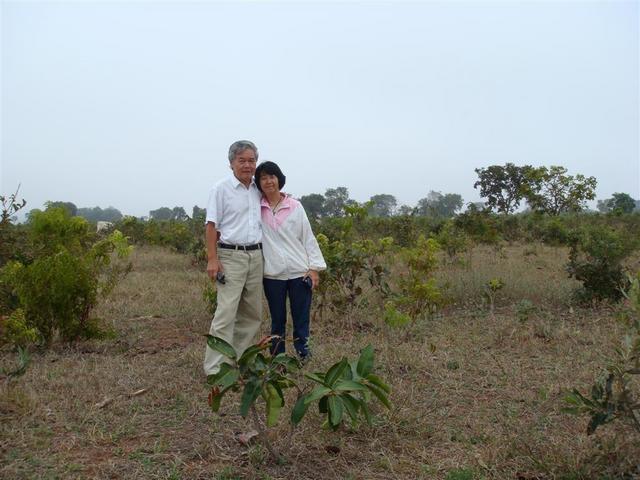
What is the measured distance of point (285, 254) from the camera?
3760 mm

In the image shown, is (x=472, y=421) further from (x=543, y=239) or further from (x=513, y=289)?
(x=543, y=239)

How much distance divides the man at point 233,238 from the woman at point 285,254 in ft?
0.29

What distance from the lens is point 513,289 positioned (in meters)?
6.64

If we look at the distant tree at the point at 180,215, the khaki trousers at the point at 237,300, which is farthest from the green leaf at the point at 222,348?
the distant tree at the point at 180,215

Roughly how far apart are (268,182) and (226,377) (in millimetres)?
1665

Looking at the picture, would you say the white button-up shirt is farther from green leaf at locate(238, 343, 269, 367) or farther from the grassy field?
green leaf at locate(238, 343, 269, 367)

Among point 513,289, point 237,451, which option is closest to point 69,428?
point 237,451

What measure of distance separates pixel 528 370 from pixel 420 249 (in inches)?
74.2

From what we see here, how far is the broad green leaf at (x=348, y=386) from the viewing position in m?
2.19

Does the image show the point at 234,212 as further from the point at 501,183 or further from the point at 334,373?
the point at 501,183

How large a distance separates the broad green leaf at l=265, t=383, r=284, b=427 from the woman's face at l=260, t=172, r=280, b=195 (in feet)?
5.29

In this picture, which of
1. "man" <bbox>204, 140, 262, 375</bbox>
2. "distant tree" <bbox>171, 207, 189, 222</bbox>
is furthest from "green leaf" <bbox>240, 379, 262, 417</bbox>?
"distant tree" <bbox>171, 207, 189, 222</bbox>

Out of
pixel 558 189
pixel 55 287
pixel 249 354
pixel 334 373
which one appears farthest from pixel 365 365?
pixel 558 189

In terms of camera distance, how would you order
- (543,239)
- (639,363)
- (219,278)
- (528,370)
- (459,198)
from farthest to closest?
(459,198) → (543,239) → (528,370) → (219,278) → (639,363)
